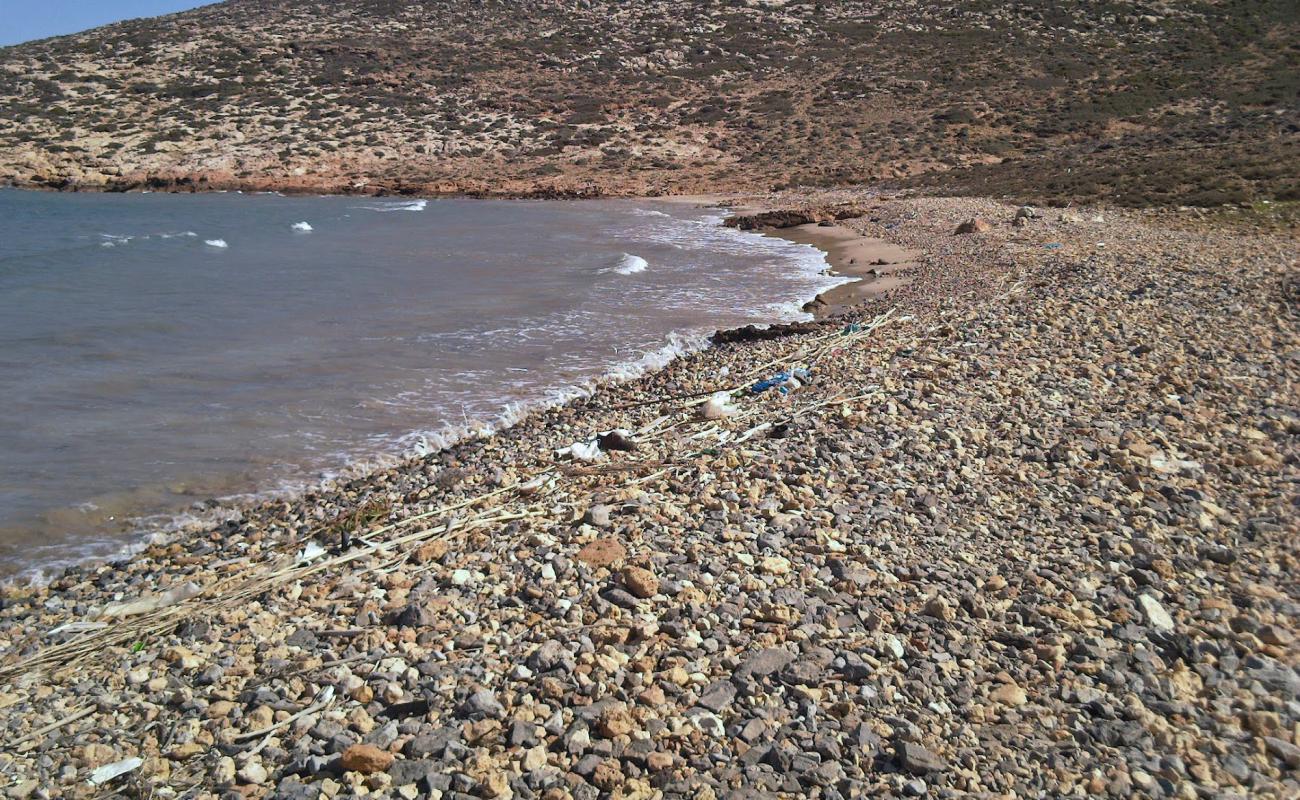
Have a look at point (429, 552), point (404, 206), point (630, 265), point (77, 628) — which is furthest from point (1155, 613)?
point (404, 206)

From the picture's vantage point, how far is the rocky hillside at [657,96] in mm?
36031

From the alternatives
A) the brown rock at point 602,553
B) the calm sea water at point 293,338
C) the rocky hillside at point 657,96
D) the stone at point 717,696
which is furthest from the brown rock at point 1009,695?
the rocky hillside at point 657,96

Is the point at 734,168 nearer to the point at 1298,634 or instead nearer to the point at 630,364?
the point at 630,364

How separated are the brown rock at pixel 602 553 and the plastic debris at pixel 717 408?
2913 mm

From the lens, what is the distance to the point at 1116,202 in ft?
67.8

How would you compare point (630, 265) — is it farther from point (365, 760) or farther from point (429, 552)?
point (365, 760)

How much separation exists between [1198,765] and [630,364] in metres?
7.84

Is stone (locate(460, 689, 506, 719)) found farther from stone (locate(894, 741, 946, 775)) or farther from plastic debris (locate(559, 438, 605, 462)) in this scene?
plastic debris (locate(559, 438, 605, 462))

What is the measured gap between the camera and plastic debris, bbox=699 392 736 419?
7.79 metres

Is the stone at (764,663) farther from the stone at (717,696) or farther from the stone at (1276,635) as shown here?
the stone at (1276,635)

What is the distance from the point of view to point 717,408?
789 centimetres

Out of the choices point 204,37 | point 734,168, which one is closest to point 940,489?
point 734,168

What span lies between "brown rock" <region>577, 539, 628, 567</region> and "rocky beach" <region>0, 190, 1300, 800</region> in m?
0.02

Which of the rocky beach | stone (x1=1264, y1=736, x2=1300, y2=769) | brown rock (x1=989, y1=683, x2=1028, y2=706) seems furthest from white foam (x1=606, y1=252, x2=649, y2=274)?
stone (x1=1264, y1=736, x2=1300, y2=769)
